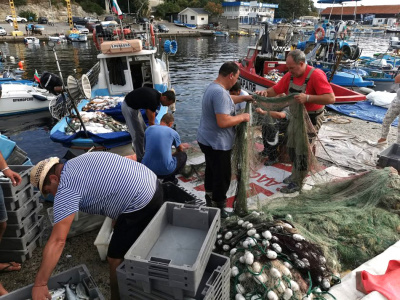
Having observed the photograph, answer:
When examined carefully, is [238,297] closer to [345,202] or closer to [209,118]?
[209,118]

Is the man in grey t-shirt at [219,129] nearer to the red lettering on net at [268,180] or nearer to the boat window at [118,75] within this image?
the red lettering on net at [268,180]

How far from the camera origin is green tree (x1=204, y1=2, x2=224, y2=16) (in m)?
67.5

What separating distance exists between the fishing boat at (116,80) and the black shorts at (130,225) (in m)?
4.27

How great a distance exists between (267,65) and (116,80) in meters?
6.27

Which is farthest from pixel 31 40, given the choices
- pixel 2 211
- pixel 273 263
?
pixel 273 263

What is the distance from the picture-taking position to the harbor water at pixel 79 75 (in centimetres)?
1078

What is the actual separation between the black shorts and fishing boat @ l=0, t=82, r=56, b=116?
40.7ft

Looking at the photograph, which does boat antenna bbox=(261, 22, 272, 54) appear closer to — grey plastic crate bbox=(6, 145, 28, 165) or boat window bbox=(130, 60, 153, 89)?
boat window bbox=(130, 60, 153, 89)

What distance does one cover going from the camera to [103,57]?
9289mm

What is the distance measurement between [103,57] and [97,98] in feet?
4.41

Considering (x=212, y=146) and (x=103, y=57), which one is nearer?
(x=212, y=146)

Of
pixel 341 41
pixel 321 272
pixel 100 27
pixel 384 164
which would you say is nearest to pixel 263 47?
pixel 341 41

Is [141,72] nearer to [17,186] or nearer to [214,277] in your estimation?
[17,186]

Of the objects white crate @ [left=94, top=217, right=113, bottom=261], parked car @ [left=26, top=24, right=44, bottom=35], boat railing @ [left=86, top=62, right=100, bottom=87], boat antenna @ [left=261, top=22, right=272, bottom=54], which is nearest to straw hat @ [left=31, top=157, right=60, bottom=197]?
white crate @ [left=94, top=217, right=113, bottom=261]
